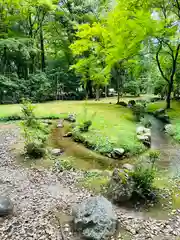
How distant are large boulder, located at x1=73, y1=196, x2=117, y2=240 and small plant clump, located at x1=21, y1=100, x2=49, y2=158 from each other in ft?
9.58

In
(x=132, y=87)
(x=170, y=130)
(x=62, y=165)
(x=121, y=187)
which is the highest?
(x=132, y=87)

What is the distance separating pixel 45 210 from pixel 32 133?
384 centimetres

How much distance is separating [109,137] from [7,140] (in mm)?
3479

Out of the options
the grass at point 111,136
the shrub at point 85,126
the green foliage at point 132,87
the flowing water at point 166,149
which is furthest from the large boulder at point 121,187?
the green foliage at point 132,87

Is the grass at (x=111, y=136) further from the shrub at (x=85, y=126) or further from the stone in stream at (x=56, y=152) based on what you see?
the stone in stream at (x=56, y=152)

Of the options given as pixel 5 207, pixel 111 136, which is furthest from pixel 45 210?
pixel 111 136

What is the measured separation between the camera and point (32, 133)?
717cm

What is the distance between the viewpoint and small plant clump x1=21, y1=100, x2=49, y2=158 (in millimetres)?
5988

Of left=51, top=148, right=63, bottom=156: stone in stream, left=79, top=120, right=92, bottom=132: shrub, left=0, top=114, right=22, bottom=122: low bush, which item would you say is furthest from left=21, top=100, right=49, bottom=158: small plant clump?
left=0, top=114, right=22, bottom=122: low bush

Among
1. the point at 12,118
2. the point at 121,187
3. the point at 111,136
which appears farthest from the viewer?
the point at 12,118

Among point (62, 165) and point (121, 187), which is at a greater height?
point (121, 187)

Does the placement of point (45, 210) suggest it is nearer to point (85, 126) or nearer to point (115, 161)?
point (115, 161)

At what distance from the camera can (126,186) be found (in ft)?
13.0

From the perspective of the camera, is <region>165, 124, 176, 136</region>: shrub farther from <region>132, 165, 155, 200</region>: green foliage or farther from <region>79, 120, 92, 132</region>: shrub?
<region>132, 165, 155, 200</region>: green foliage
